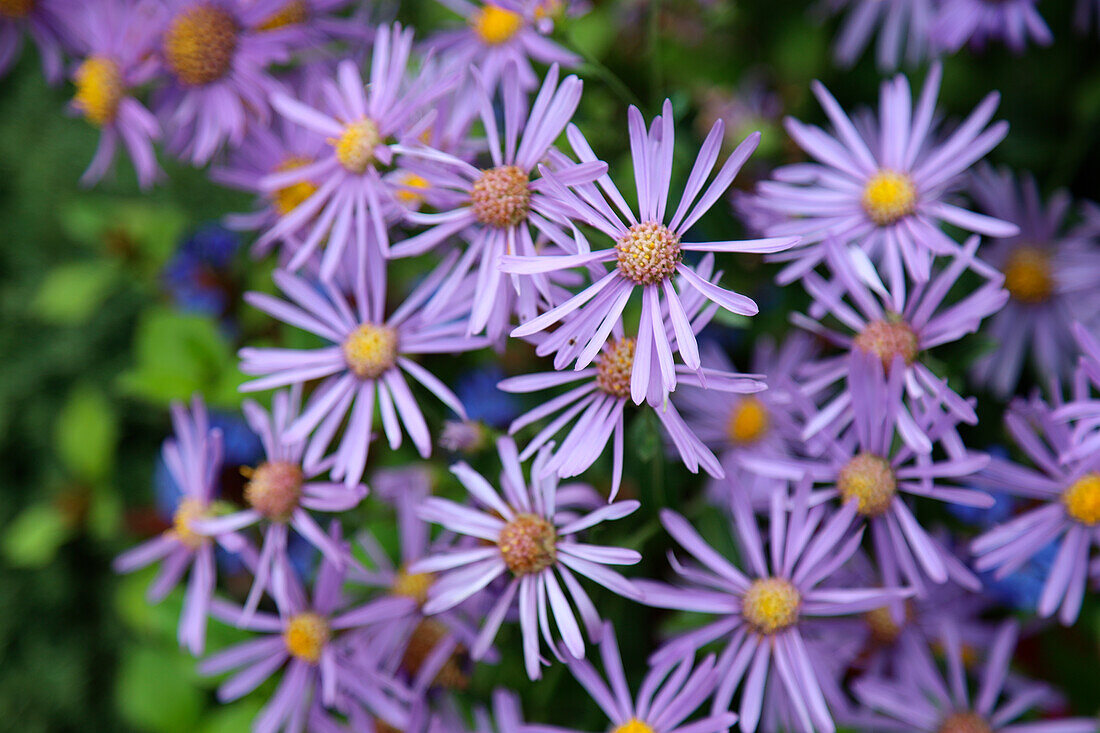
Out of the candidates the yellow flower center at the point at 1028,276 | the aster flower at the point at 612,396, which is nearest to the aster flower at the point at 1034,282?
the yellow flower center at the point at 1028,276

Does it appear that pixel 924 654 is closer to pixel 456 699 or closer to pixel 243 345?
pixel 456 699

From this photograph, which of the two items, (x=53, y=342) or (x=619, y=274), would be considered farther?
(x=53, y=342)

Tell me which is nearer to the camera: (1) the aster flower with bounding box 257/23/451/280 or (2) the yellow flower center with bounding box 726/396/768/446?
(1) the aster flower with bounding box 257/23/451/280

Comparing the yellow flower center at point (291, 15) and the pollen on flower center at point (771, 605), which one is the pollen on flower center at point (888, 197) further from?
the yellow flower center at point (291, 15)

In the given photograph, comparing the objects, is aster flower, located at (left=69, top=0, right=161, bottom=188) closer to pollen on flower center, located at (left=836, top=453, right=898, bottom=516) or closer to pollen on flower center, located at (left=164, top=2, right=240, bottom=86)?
pollen on flower center, located at (left=164, top=2, right=240, bottom=86)

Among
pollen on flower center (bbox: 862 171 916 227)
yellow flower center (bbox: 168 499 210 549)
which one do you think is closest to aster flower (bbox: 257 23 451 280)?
yellow flower center (bbox: 168 499 210 549)

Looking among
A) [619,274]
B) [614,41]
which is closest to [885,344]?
[619,274]
